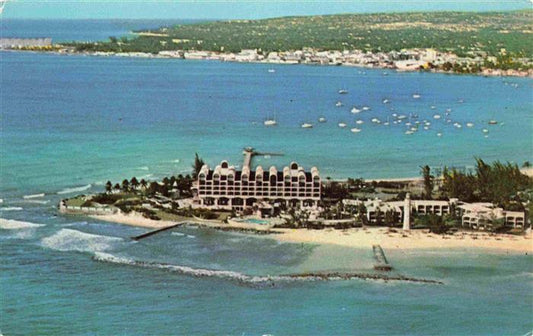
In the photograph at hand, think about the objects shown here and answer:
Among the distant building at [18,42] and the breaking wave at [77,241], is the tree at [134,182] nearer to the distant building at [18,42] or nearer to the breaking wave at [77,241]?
the breaking wave at [77,241]

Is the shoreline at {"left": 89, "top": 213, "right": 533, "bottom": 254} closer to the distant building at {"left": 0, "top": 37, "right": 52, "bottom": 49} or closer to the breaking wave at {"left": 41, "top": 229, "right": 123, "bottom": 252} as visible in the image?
the breaking wave at {"left": 41, "top": 229, "right": 123, "bottom": 252}

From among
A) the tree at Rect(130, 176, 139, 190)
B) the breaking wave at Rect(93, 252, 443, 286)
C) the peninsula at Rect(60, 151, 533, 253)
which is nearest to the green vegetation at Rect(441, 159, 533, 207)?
the peninsula at Rect(60, 151, 533, 253)

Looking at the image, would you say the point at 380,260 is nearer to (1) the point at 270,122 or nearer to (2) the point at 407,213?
(2) the point at 407,213

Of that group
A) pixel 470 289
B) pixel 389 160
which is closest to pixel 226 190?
pixel 389 160

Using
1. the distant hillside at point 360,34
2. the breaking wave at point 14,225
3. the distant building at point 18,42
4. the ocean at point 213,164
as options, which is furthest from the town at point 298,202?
the distant building at point 18,42

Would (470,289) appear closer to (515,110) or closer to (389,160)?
(389,160)
